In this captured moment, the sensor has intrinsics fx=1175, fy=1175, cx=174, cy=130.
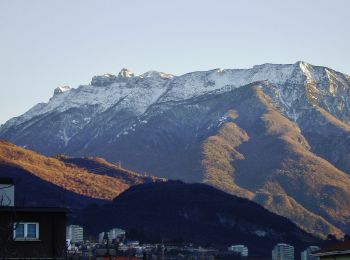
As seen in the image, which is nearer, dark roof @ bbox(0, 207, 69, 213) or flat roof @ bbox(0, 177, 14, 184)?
dark roof @ bbox(0, 207, 69, 213)

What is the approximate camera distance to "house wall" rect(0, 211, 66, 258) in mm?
61969

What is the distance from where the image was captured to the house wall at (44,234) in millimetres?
61969

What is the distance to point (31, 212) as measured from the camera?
63.2 meters

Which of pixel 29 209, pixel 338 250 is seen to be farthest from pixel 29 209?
pixel 338 250

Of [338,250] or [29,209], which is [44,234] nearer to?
[29,209]

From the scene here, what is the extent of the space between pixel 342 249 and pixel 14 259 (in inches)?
715

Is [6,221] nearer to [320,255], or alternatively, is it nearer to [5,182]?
[5,182]

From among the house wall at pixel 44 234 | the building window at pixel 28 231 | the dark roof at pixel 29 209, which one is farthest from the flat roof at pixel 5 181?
the dark roof at pixel 29 209

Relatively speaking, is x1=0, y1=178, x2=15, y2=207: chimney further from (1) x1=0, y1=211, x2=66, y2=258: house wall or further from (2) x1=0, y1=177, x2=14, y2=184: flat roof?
(1) x1=0, y1=211, x2=66, y2=258: house wall

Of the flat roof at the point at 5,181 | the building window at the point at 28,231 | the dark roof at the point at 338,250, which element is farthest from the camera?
Answer: the flat roof at the point at 5,181

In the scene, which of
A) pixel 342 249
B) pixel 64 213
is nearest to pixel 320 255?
pixel 342 249

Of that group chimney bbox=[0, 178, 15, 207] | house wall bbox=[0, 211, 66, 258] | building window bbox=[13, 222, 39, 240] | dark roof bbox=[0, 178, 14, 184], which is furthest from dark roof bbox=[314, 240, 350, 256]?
dark roof bbox=[0, 178, 14, 184]

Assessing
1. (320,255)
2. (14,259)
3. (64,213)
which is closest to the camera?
(14,259)

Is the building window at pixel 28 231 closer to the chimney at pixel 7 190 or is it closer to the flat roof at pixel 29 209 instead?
the flat roof at pixel 29 209
